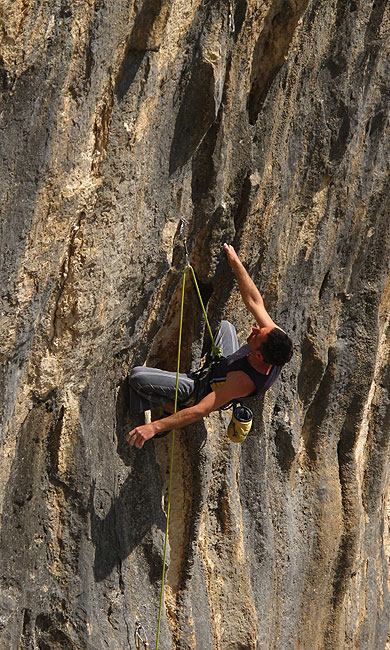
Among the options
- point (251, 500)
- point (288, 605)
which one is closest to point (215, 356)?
point (251, 500)

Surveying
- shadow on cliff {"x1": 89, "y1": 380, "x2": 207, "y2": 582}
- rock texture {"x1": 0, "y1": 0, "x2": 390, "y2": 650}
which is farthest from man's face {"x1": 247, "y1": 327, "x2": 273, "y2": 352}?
shadow on cliff {"x1": 89, "y1": 380, "x2": 207, "y2": 582}

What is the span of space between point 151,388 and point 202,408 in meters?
0.47

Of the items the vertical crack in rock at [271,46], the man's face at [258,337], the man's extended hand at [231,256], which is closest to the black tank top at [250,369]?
the man's face at [258,337]

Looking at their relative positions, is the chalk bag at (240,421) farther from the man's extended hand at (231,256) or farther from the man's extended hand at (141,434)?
the man's extended hand at (231,256)

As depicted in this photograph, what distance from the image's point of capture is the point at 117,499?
5.36m

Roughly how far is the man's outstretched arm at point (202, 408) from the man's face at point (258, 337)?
18 centimetres

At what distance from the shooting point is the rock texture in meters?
4.02

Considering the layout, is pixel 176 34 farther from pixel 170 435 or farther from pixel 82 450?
pixel 170 435

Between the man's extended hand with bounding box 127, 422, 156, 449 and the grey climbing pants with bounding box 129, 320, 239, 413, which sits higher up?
the grey climbing pants with bounding box 129, 320, 239, 413

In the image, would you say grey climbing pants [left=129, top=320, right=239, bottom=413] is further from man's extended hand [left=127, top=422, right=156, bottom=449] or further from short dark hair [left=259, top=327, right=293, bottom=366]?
short dark hair [left=259, top=327, right=293, bottom=366]

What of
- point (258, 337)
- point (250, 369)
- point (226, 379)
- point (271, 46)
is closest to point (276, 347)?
point (258, 337)

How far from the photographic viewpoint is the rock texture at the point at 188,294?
4.02 m

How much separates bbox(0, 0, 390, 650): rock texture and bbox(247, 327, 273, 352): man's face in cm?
68

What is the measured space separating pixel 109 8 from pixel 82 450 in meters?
2.45
